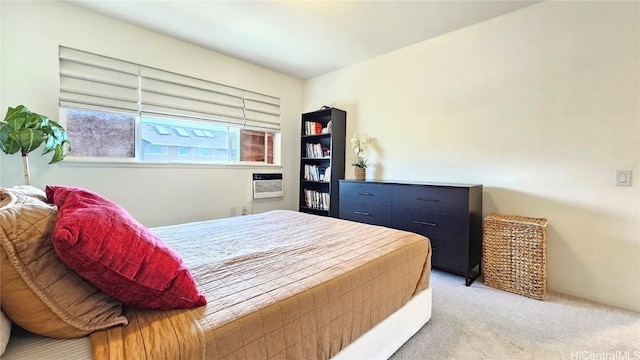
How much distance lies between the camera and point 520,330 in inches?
68.6

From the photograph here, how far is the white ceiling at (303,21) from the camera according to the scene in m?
2.42

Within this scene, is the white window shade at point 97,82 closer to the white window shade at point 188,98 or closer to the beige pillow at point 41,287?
the white window shade at point 188,98

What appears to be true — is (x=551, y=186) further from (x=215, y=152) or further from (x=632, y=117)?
(x=215, y=152)

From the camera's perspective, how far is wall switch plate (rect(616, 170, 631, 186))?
6.63 ft

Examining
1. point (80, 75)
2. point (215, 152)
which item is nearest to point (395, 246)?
point (215, 152)

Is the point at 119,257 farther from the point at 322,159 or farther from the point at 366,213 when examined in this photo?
the point at 322,159

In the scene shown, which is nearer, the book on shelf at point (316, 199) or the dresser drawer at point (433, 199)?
the dresser drawer at point (433, 199)

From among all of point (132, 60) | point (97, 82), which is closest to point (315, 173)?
point (132, 60)

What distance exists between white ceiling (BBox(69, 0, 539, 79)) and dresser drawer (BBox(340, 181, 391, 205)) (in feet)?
5.30

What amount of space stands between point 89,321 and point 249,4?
254 centimetres

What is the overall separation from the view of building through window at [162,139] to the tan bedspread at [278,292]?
1.60 metres

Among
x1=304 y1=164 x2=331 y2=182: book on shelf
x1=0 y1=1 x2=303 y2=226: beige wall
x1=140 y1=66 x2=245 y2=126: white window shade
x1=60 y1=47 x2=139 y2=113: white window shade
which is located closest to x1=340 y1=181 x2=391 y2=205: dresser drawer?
x1=304 y1=164 x2=331 y2=182: book on shelf

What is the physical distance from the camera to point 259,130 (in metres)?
3.94

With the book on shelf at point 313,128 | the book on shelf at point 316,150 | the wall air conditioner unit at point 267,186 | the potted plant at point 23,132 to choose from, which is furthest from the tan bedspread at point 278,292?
the book on shelf at point 313,128
